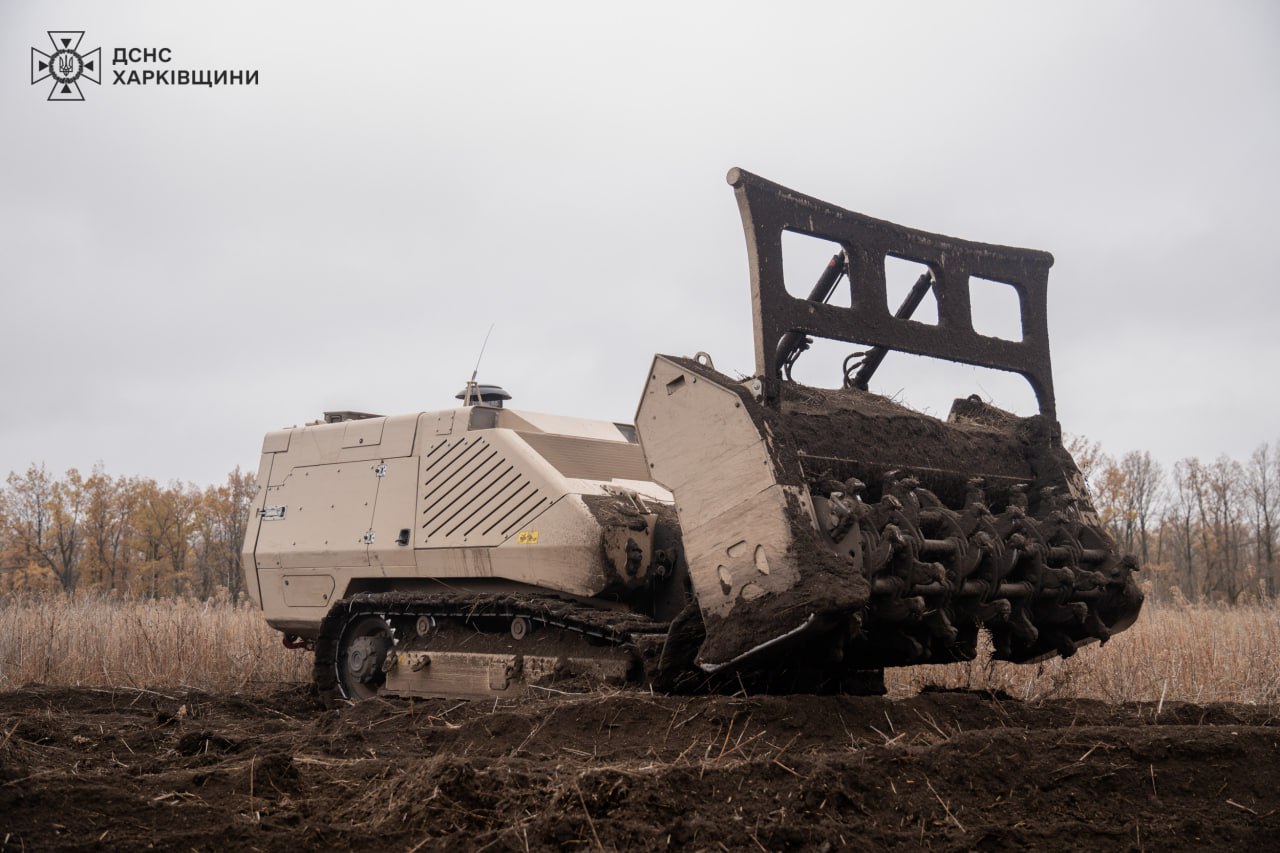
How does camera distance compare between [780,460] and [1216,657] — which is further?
[1216,657]

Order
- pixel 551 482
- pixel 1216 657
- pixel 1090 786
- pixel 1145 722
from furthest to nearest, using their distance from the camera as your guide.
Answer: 1. pixel 1216 657
2. pixel 551 482
3. pixel 1145 722
4. pixel 1090 786

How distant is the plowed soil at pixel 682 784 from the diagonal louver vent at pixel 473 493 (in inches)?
73.6

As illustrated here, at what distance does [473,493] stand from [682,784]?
13.1 ft

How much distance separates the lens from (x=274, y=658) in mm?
11727

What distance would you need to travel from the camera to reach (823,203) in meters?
6.18

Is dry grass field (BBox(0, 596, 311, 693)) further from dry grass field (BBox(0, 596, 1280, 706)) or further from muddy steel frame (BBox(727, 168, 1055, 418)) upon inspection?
muddy steel frame (BBox(727, 168, 1055, 418))

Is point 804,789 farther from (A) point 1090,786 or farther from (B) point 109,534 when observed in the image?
(B) point 109,534

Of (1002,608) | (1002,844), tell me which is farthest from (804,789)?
(1002,608)

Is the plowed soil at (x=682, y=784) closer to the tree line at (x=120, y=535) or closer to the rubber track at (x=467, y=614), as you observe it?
the rubber track at (x=467, y=614)

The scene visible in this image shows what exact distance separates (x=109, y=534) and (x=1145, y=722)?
107ft

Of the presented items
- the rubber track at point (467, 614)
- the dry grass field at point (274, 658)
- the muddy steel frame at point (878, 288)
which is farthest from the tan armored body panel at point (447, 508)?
the dry grass field at point (274, 658)

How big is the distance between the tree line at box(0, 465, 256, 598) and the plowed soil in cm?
2755

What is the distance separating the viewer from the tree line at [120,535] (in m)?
31.6

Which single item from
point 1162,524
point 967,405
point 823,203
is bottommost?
point 1162,524
